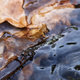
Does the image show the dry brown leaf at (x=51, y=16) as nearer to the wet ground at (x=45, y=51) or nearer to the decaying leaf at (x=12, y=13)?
the wet ground at (x=45, y=51)

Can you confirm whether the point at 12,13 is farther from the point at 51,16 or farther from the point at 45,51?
the point at 45,51

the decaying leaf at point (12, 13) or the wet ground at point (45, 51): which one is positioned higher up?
the decaying leaf at point (12, 13)

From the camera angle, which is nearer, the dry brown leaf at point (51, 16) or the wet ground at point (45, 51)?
the wet ground at point (45, 51)

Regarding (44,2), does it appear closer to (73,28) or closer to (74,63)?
(73,28)

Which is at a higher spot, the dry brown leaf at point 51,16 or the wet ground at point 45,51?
the dry brown leaf at point 51,16

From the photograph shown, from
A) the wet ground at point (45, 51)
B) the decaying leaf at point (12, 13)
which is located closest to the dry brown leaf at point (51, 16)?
the wet ground at point (45, 51)

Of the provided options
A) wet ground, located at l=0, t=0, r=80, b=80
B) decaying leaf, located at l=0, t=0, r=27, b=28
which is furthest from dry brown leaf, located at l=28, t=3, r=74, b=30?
decaying leaf, located at l=0, t=0, r=27, b=28

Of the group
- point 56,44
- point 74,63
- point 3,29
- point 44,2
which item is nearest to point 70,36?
point 56,44

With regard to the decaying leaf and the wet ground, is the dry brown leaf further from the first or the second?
the decaying leaf

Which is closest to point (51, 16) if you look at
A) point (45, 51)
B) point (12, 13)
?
point (12, 13)
